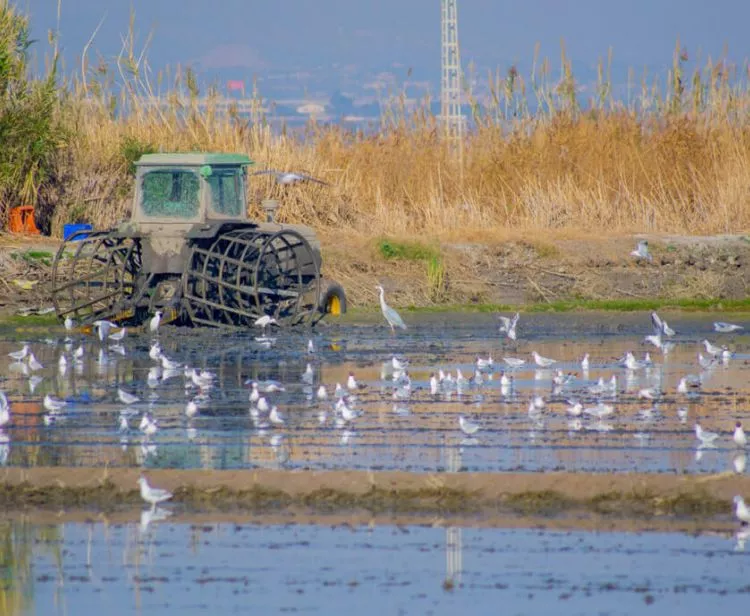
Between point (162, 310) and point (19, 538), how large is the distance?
11032 millimetres

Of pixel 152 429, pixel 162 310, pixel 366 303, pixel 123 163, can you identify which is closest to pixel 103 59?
pixel 123 163

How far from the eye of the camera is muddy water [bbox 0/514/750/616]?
8094 mm

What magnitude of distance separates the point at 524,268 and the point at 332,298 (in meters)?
4.62

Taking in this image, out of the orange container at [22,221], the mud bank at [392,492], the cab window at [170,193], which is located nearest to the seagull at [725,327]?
the cab window at [170,193]

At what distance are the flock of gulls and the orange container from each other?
7255mm

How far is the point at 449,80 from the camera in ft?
138

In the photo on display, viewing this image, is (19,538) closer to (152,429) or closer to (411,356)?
(152,429)

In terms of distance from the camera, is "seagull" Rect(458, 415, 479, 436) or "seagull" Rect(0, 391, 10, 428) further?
"seagull" Rect(0, 391, 10, 428)

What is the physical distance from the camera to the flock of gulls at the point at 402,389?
12602 millimetres

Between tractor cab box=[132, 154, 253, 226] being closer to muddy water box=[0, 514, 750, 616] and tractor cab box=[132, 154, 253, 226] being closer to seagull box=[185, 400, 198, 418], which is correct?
seagull box=[185, 400, 198, 418]

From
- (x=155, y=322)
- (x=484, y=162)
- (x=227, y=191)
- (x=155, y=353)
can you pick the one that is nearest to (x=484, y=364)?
(x=155, y=353)

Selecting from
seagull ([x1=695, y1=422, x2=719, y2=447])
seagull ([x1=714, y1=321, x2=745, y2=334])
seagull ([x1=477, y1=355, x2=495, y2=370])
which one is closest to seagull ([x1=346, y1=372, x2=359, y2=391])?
seagull ([x1=477, y1=355, x2=495, y2=370])

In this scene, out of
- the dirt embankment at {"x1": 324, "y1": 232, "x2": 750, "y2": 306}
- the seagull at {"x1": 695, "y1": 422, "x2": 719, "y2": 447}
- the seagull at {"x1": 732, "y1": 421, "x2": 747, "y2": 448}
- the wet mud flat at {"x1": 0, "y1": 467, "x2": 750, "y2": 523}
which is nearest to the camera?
the wet mud flat at {"x1": 0, "y1": 467, "x2": 750, "y2": 523}

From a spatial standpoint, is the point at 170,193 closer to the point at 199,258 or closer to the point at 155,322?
the point at 199,258
